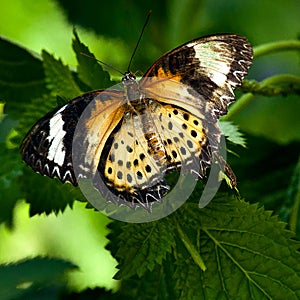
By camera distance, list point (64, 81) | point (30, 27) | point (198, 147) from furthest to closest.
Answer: point (30, 27)
point (64, 81)
point (198, 147)

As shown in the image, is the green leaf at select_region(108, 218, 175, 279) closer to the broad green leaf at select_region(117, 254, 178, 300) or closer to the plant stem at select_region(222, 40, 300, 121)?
the broad green leaf at select_region(117, 254, 178, 300)

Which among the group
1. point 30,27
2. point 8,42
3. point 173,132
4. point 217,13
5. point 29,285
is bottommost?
point 29,285

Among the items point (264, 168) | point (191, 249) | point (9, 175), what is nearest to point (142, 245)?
point (191, 249)

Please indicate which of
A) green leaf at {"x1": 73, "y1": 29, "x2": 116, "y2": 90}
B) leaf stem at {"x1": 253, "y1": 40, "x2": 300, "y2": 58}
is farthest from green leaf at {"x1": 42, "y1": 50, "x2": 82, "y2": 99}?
leaf stem at {"x1": 253, "y1": 40, "x2": 300, "y2": 58}

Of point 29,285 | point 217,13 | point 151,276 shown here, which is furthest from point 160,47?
point 29,285

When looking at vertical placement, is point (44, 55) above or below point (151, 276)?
above

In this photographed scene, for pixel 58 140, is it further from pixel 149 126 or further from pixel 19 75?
pixel 19 75

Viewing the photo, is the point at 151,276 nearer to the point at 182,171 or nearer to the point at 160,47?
the point at 182,171

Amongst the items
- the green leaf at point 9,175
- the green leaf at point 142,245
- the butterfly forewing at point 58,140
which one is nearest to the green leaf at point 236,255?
the green leaf at point 142,245
